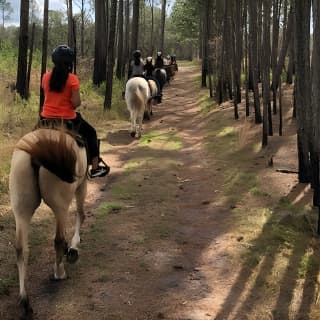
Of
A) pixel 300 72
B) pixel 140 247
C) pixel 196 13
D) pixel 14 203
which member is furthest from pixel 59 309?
pixel 196 13

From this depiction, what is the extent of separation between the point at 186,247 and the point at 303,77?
3.13 metres

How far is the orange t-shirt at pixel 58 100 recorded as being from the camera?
5180mm

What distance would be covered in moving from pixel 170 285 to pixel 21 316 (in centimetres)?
140

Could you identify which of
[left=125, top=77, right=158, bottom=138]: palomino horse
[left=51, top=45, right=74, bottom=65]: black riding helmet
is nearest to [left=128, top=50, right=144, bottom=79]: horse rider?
[left=125, top=77, right=158, bottom=138]: palomino horse

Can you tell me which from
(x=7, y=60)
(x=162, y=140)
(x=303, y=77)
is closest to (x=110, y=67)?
(x=162, y=140)

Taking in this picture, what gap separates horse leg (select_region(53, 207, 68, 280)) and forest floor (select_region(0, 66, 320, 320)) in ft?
0.34

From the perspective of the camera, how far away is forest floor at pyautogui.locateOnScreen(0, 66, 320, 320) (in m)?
4.32

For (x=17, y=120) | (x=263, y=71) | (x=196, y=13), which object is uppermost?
(x=196, y=13)

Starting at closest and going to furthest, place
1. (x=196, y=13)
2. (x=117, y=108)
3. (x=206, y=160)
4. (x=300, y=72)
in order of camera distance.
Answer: (x=300, y=72), (x=206, y=160), (x=117, y=108), (x=196, y=13)

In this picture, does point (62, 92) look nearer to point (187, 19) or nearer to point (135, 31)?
point (135, 31)

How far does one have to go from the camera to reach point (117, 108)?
16.3 meters

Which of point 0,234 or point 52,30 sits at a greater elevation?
point 52,30

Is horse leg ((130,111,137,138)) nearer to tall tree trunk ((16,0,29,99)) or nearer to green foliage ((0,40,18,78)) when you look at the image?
tall tree trunk ((16,0,29,99))

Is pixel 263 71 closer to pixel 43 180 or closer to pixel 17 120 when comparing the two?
pixel 17 120
